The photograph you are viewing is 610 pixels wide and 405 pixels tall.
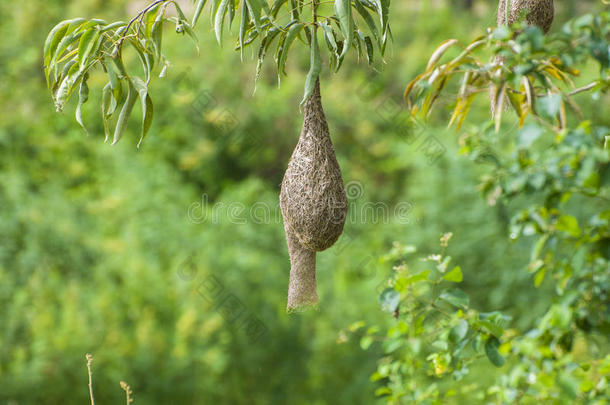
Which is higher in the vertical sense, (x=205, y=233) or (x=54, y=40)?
(x=54, y=40)

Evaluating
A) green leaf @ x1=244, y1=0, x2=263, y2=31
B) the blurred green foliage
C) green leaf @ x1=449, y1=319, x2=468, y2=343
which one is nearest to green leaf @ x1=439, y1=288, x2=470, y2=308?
green leaf @ x1=449, y1=319, x2=468, y2=343

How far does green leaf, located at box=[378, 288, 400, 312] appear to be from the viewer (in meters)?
1.42

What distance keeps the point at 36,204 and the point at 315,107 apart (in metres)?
2.83

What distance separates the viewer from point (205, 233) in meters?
3.69

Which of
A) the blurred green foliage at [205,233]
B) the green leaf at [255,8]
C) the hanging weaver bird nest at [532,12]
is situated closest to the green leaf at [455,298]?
the hanging weaver bird nest at [532,12]

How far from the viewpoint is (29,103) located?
4930 millimetres

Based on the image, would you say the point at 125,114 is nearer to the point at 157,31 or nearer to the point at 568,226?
the point at 157,31

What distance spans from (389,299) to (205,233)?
7.83 ft

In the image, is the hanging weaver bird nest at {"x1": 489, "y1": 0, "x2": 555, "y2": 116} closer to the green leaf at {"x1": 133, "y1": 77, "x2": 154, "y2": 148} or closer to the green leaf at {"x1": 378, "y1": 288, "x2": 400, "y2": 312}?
the green leaf at {"x1": 378, "y1": 288, "x2": 400, "y2": 312}

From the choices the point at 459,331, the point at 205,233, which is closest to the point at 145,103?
the point at 459,331

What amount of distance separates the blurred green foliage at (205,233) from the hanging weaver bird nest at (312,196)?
1689 mm

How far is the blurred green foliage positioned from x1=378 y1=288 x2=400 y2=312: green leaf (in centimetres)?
168

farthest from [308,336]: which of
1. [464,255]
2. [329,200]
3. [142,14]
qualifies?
[142,14]

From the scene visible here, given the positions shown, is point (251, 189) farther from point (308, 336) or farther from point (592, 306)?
point (592, 306)
